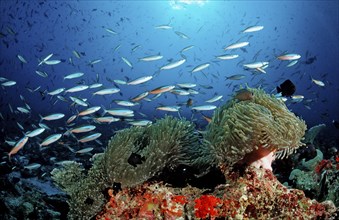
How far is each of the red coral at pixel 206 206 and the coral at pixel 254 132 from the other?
64 centimetres

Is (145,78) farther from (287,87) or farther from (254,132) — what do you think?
(254,132)

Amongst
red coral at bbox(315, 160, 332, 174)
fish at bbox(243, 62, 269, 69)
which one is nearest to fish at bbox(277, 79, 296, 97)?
red coral at bbox(315, 160, 332, 174)

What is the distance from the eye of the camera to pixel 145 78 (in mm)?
9305

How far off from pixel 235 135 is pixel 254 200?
2.89 feet

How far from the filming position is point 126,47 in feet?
442

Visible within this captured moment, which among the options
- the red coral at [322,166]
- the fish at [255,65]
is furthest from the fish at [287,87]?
the fish at [255,65]

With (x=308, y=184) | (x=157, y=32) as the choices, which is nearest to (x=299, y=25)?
(x=157, y=32)

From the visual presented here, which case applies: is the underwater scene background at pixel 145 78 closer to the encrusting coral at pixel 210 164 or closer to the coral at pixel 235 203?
the encrusting coral at pixel 210 164

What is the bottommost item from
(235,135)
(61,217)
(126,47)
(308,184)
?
(126,47)

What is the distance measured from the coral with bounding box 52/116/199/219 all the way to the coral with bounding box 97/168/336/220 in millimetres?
356

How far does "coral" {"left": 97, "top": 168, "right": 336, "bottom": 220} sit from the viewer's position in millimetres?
3723

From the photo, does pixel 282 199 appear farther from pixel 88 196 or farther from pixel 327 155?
pixel 327 155

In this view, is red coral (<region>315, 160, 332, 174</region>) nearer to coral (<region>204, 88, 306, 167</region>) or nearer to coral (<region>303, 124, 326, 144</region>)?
coral (<region>303, 124, 326, 144</region>)

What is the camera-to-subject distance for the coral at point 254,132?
3854 mm
